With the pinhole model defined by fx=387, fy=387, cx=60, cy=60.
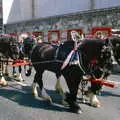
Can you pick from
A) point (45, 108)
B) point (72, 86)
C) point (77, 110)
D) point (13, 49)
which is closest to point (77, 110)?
point (77, 110)

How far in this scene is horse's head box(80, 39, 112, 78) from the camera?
25.9 ft

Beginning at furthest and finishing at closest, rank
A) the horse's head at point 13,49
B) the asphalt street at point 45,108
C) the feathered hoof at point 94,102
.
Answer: the horse's head at point 13,49, the feathered hoof at point 94,102, the asphalt street at point 45,108

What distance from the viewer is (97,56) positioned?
26.4ft

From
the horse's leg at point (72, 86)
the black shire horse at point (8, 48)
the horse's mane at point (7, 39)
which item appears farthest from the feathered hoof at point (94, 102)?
the horse's mane at point (7, 39)

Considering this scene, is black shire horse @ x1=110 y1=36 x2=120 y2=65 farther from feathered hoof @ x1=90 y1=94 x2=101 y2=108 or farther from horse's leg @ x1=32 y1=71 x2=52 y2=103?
horse's leg @ x1=32 y1=71 x2=52 y2=103

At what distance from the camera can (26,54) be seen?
39.4ft

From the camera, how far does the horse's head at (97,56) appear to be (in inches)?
311

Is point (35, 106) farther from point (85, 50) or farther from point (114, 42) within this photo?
point (114, 42)

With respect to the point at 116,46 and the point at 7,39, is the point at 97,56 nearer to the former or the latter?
the point at 116,46

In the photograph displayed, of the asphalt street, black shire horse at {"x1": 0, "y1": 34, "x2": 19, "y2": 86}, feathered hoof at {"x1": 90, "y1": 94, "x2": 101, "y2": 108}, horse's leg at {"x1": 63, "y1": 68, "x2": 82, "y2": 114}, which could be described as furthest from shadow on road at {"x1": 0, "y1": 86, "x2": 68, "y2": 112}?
black shire horse at {"x1": 0, "y1": 34, "x2": 19, "y2": 86}

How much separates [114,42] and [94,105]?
59.7 inches

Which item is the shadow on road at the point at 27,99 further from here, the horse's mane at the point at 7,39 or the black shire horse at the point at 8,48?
the horse's mane at the point at 7,39

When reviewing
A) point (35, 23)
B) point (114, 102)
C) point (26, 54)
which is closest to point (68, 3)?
point (35, 23)

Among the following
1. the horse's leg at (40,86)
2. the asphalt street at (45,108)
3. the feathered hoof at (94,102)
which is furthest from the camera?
A: the horse's leg at (40,86)
